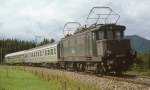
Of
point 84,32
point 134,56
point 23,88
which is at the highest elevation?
point 84,32

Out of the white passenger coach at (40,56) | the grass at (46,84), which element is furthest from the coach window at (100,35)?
the white passenger coach at (40,56)

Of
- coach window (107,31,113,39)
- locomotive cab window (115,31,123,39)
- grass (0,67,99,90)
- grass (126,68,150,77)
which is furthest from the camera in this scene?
grass (126,68,150,77)

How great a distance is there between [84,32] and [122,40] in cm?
406

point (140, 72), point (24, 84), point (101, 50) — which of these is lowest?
point (24, 84)

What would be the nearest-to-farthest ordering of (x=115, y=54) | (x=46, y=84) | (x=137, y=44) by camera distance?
(x=46, y=84) → (x=115, y=54) → (x=137, y=44)

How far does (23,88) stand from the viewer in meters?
20.5

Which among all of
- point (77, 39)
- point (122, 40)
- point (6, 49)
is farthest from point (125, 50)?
point (6, 49)

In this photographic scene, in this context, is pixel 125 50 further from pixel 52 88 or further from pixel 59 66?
pixel 59 66

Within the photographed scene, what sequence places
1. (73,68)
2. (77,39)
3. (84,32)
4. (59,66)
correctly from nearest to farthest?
1. (84,32)
2. (77,39)
3. (73,68)
4. (59,66)

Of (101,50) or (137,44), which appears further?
(137,44)

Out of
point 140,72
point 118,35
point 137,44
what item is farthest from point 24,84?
point 137,44

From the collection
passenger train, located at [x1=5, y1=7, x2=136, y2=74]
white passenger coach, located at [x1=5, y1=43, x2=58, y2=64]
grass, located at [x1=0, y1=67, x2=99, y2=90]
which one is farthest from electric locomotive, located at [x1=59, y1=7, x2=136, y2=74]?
white passenger coach, located at [x1=5, y1=43, x2=58, y2=64]

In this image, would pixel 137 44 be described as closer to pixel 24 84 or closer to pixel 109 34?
pixel 109 34

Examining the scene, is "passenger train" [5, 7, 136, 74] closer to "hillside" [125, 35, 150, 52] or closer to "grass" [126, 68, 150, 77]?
"hillside" [125, 35, 150, 52]
